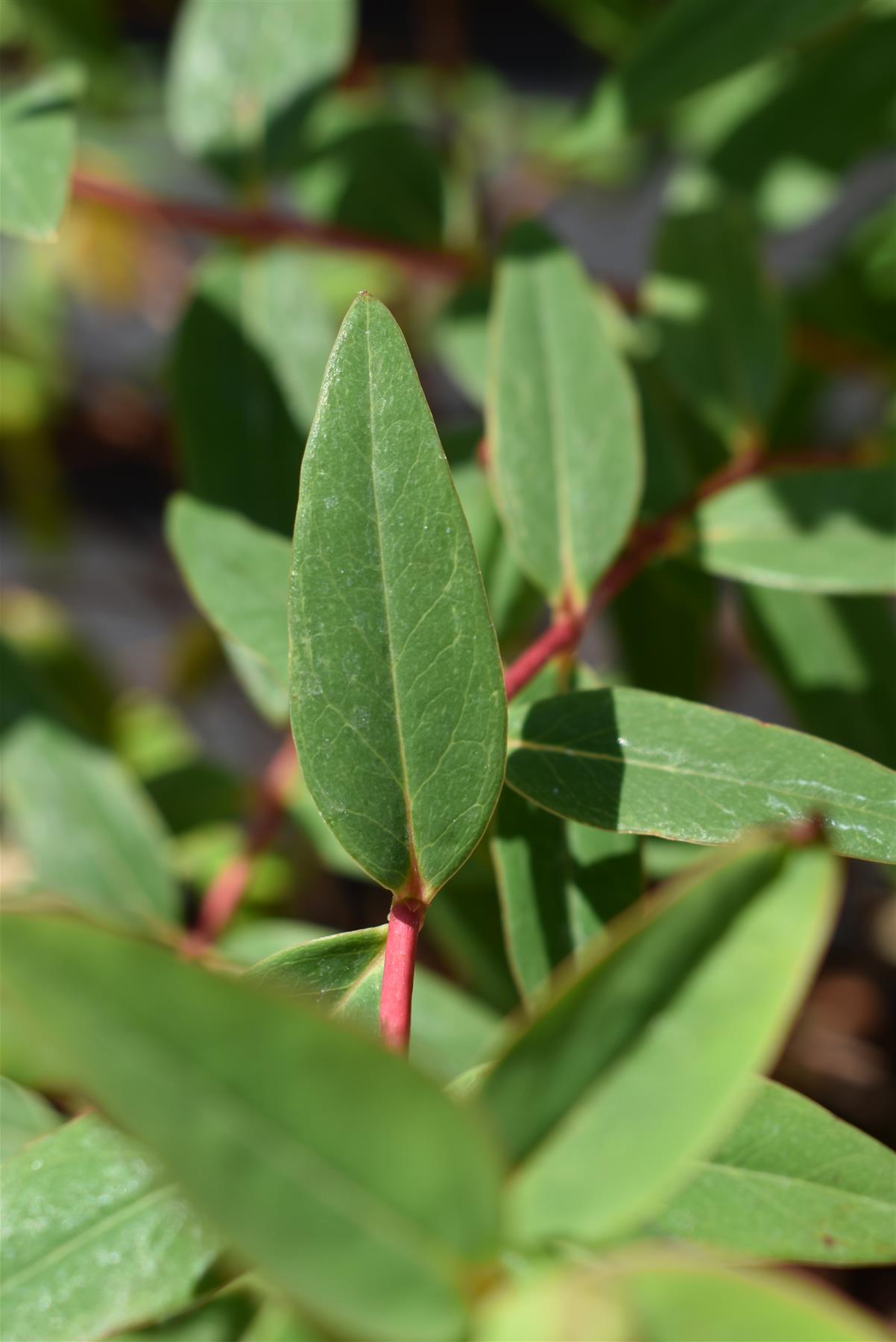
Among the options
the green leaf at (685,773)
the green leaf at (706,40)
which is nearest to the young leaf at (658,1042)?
the green leaf at (685,773)

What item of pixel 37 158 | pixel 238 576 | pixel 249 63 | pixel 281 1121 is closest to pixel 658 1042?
pixel 281 1121

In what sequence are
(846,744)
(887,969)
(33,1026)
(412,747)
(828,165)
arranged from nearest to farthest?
(33,1026) < (412,747) < (846,744) < (828,165) < (887,969)

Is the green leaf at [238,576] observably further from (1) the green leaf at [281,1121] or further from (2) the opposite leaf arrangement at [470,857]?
(1) the green leaf at [281,1121]

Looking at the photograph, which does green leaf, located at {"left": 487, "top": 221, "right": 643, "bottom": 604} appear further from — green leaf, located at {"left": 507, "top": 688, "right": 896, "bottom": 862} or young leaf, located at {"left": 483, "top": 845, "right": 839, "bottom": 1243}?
young leaf, located at {"left": 483, "top": 845, "right": 839, "bottom": 1243}

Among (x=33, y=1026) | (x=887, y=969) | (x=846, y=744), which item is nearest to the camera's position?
(x=33, y=1026)

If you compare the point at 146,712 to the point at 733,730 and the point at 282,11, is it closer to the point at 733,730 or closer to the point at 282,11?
the point at 282,11

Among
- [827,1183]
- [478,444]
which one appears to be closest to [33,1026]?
[827,1183]
